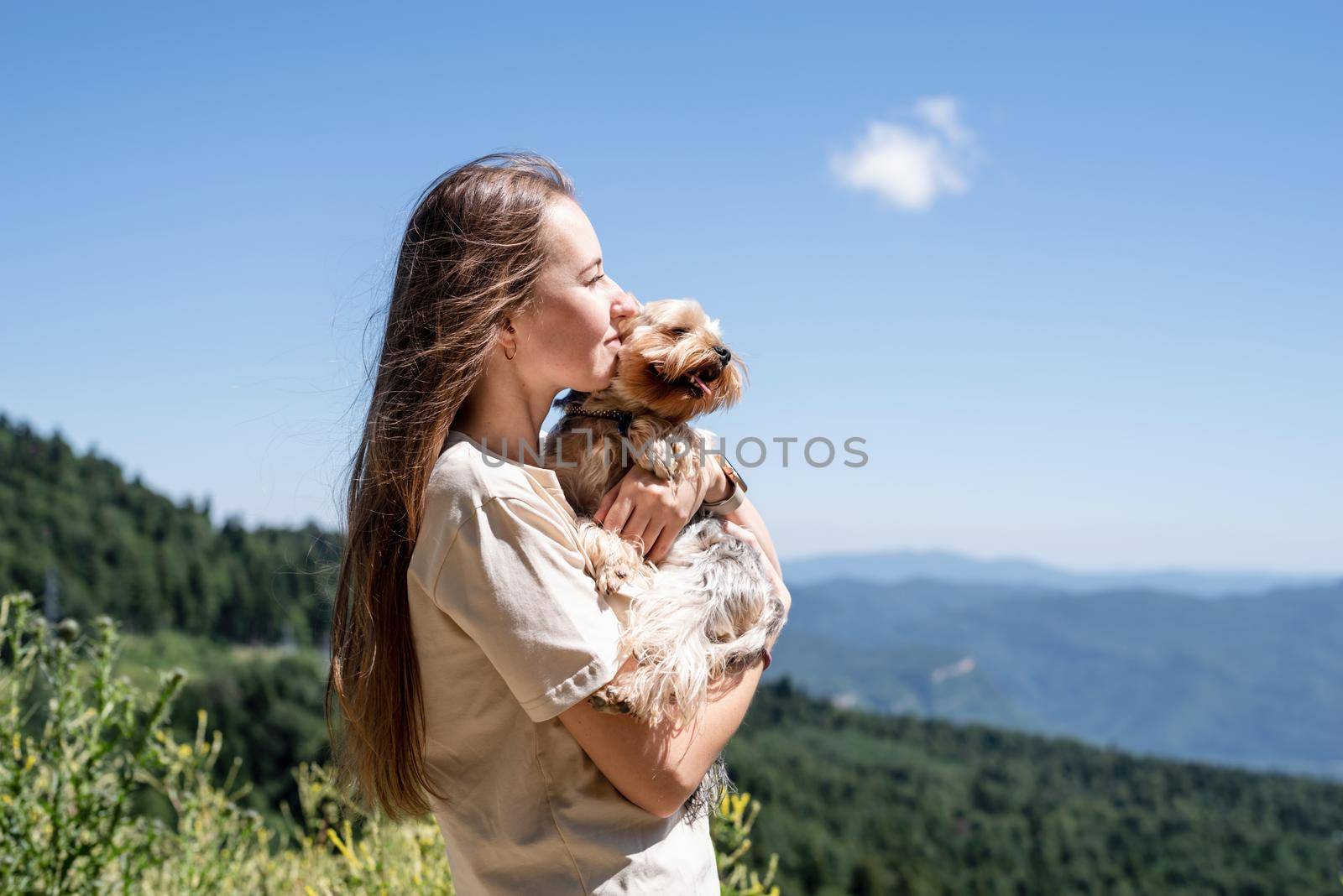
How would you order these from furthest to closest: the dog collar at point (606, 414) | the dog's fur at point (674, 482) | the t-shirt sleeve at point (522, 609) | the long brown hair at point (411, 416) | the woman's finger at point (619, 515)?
the dog collar at point (606, 414) < the woman's finger at point (619, 515) < the dog's fur at point (674, 482) < the long brown hair at point (411, 416) < the t-shirt sleeve at point (522, 609)

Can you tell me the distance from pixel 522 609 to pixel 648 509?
778 millimetres

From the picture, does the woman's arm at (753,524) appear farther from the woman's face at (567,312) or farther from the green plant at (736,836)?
the green plant at (736,836)

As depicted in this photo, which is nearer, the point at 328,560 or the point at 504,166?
the point at 504,166

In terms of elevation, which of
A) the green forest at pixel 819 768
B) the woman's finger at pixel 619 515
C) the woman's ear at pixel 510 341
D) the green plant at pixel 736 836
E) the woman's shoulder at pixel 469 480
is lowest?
the green forest at pixel 819 768

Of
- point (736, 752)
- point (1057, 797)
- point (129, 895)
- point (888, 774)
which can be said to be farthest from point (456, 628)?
point (1057, 797)

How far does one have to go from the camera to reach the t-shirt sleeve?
175 cm

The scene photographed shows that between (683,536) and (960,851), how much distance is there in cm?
6331

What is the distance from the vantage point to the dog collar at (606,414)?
110 inches

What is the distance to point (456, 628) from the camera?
189 cm

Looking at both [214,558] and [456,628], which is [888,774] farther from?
[456,628]

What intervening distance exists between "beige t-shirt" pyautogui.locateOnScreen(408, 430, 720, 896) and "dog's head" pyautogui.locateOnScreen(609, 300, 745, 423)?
0.79 metres

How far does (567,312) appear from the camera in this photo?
2.12 metres

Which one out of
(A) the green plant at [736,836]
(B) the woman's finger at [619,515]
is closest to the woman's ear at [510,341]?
(B) the woman's finger at [619,515]

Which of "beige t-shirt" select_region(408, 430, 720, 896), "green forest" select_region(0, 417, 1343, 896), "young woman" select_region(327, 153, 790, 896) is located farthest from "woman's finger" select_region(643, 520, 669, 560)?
"green forest" select_region(0, 417, 1343, 896)
